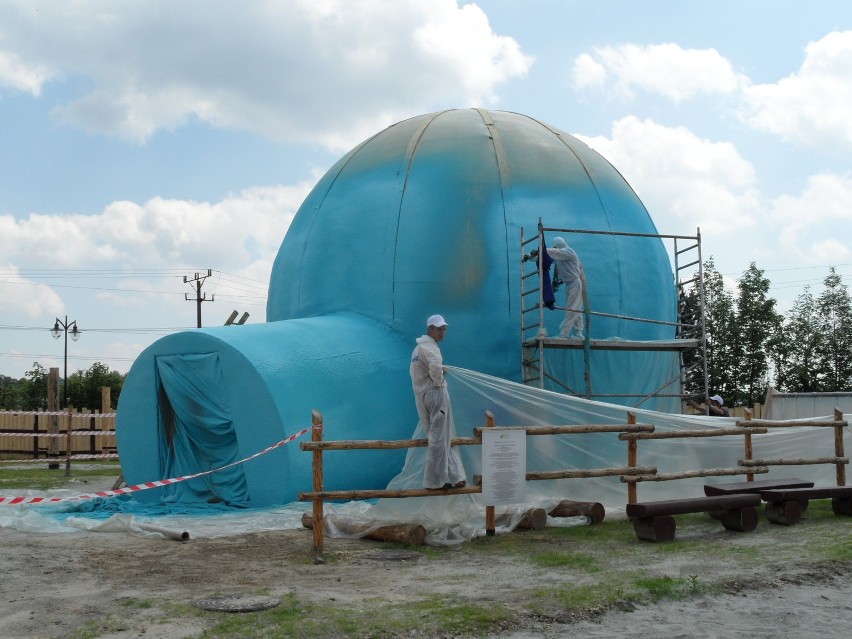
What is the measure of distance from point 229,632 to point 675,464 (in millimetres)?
6663

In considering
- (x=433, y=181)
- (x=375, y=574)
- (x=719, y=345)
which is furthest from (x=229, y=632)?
(x=719, y=345)

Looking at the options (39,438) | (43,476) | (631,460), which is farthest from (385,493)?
(39,438)

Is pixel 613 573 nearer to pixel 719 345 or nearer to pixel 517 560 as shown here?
pixel 517 560

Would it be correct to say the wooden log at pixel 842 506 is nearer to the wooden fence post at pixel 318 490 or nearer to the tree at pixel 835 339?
the wooden fence post at pixel 318 490

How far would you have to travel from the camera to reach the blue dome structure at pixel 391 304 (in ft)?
39.3

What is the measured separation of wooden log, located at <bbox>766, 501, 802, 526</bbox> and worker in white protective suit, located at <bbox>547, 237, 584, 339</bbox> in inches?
167

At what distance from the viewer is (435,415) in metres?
8.90

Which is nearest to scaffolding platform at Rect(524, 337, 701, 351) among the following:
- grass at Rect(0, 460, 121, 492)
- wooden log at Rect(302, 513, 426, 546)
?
wooden log at Rect(302, 513, 426, 546)

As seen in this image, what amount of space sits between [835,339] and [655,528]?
29756 mm

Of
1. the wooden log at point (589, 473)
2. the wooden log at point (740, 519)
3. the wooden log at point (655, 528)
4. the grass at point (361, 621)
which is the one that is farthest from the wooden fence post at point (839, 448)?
the grass at point (361, 621)

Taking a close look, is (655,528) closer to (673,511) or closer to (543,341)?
(673,511)

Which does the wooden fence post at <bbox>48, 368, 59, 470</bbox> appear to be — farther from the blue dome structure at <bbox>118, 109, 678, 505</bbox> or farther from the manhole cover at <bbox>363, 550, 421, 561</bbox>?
the manhole cover at <bbox>363, 550, 421, 561</bbox>

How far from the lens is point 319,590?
21.1ft

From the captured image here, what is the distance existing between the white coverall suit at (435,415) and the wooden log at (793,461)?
13.2ft
